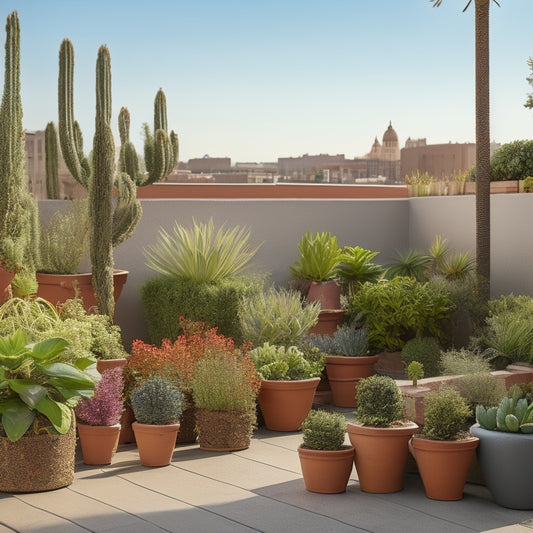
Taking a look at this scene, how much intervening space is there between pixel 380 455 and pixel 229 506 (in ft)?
3.44

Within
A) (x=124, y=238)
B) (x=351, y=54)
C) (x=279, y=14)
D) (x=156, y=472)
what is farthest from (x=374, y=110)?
(x=156, y=472)

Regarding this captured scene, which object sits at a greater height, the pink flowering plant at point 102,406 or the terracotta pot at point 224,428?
the pink flowering plant at point 102,406

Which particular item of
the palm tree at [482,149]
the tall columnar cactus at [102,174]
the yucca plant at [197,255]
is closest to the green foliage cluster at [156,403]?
the tall columnar cactus at [102,174]

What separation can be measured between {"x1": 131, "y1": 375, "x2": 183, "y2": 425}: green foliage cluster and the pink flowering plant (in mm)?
150

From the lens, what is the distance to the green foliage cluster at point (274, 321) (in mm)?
9023

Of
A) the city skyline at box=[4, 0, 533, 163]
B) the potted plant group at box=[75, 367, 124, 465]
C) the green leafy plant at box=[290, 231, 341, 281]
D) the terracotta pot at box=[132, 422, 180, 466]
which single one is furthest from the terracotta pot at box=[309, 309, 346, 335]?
the city skyline at box=[4, 0, 533, 163]

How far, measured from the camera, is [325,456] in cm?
629

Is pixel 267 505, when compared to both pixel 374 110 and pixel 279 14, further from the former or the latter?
pixel 374 110

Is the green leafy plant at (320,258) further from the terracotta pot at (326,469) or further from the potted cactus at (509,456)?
the potted cactus at (509,456)

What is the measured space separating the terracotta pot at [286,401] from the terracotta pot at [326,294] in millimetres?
2048

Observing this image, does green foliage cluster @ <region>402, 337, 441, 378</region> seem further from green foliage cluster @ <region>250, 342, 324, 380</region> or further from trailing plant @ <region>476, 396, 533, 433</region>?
trailing plant @ <region>476, 396, 533, 433</region>

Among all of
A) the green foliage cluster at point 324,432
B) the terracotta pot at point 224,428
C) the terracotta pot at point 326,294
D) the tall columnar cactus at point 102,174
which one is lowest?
the terracotta pot at point 224,428

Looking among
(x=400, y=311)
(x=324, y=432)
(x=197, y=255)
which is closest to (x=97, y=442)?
(x=324, y=432)

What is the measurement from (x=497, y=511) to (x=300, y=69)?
3012 cm
